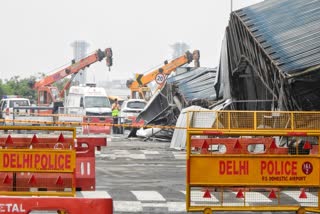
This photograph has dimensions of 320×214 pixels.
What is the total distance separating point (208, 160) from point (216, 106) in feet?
76.8

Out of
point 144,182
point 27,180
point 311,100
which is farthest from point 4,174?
point 311,100

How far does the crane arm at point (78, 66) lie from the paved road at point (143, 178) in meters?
41.4

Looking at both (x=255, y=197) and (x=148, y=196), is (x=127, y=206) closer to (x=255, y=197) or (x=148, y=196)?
(x=148, y=196)

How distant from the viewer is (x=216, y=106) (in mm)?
37469

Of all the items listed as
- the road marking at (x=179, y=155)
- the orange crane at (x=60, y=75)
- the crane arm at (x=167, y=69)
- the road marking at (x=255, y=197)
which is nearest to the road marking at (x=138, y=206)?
the road marking at (x=255, y=197)

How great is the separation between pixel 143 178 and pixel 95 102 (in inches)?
1627

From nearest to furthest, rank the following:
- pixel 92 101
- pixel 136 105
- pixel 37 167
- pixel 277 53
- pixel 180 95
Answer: pixel 37 167 → pixel 277 53 → pixel 180 95 → pixel 92 101 → pixel 136 105

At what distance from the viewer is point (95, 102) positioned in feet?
213

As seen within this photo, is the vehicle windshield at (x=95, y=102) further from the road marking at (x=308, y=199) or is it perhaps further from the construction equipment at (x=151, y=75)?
the road marking at (x=308, y=199)

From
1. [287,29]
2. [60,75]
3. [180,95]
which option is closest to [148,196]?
[287,29]

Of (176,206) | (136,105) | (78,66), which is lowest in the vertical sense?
(176,206)

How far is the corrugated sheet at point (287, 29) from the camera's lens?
1006 inches

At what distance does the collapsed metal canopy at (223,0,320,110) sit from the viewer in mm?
24703

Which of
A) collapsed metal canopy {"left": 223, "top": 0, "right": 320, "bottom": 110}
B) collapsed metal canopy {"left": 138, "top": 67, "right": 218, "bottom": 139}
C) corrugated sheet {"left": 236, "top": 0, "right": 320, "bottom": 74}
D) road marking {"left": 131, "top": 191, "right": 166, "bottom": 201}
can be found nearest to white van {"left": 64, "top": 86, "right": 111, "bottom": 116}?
collapsed metal canopy {"left": 138, "top": 67, "right": 218, "bottom": 139}
